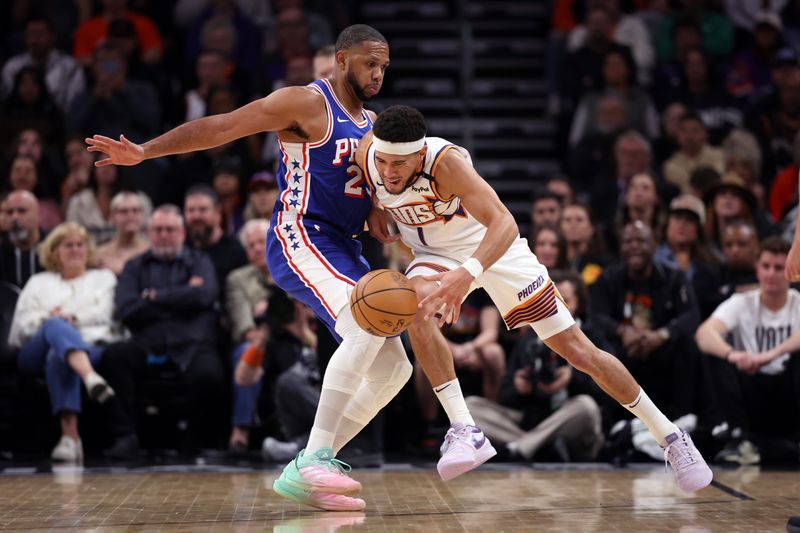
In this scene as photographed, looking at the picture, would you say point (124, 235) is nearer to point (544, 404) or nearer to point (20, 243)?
point (20, 243)

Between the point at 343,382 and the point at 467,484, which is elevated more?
the point at 343,382

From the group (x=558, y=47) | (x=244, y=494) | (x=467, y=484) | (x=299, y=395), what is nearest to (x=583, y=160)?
(x=558, y=47)

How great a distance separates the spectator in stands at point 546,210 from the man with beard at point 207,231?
211 centimetres

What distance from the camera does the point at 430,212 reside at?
4824 millimetres

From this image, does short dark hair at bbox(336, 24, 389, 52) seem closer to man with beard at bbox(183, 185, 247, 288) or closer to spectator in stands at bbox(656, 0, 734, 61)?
man with beard at bbox(183, 185, 247, 288)

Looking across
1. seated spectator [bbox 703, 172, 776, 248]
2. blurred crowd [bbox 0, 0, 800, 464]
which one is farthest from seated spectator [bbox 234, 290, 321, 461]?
seated spectator [bbox 703, 172, 776, 248]

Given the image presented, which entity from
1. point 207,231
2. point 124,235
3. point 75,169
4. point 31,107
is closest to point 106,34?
point 31,107

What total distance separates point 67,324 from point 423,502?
3127 mm

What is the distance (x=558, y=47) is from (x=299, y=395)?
531 cm

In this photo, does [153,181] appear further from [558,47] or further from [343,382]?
[343,382]

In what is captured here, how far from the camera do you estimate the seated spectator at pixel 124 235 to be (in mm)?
8094

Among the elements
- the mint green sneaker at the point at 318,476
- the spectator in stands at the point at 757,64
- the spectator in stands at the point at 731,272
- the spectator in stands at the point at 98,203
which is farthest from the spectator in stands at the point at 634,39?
the mint green sneaker at the point at 318,476

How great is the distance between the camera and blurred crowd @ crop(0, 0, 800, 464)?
6969mm

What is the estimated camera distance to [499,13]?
11570 mm
